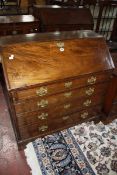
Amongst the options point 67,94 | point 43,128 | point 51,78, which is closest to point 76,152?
point 43,128

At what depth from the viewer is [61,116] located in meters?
2.03

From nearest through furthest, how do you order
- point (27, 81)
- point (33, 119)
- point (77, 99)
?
point (27, 81), point (33, 119), point (77, 99)

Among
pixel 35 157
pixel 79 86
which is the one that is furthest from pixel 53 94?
pixel 35 157

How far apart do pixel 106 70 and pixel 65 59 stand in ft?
1.73

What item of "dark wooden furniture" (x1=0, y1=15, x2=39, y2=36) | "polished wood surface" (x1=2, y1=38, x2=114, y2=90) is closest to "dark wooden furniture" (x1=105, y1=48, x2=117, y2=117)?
"polished wood surface" (x1=2, y1=38, x2=114, y2=90)

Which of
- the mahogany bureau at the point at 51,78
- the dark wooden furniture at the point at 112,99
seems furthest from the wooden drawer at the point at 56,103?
the dark wooden furniture at the point at 112,99

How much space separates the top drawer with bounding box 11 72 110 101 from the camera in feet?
5.03

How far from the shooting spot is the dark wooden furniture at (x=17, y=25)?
2980mm

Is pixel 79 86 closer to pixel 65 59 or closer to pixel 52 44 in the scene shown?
pixel 65 59

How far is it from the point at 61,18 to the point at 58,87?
2.31 metres

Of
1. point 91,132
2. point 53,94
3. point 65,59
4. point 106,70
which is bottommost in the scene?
point 91,132

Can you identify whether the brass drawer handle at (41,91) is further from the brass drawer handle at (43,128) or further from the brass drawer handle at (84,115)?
the brass drawer handle at (84,115)

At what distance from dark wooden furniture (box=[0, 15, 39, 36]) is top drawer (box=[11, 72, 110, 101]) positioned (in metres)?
1.96

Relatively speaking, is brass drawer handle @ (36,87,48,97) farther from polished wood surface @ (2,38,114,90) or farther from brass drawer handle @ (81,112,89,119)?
brass drawer handle @ (81,112,89,119)
